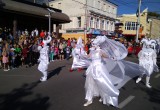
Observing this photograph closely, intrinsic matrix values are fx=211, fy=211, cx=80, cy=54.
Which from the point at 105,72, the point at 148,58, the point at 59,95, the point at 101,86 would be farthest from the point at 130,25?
the point at 101,86

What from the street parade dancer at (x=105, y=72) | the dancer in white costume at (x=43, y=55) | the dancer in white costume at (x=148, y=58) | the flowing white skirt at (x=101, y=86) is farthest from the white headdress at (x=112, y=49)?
the dancer in white costume at (x=43, y=55)

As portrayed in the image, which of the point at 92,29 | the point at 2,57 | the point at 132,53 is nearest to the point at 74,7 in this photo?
A: the point at 92,29

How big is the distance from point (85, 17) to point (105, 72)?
35.0 m

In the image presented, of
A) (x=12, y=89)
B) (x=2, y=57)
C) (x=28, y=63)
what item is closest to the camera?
(x=12, y=89)

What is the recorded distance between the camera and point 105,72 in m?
6.20

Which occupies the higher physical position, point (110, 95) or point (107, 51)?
point (107, 51)

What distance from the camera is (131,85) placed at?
9102mm

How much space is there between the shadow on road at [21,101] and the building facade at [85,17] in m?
30.2

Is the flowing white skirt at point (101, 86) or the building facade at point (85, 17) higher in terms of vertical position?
the building facade at point (85, 17)

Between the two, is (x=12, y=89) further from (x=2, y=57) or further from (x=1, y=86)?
(x=2, y=57)

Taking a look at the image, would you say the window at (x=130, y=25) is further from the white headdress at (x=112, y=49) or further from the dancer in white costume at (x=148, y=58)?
the white headdress at (x=112, y=49)

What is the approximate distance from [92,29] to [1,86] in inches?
1339

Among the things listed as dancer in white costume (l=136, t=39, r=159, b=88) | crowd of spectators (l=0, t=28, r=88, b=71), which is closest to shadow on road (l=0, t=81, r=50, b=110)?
crowd of spectators (l=0, t=28, r=88, b=71)

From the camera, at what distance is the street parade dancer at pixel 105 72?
603 centimetres
